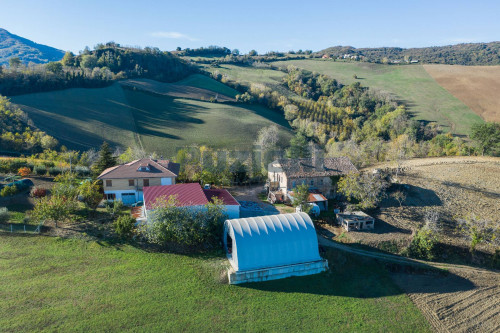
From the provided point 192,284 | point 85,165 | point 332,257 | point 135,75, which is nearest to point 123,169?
point 85,165

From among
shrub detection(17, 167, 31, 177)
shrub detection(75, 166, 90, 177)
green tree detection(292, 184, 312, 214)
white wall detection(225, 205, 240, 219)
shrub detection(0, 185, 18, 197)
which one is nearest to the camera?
white wall detection(225, 205, 240, 219)

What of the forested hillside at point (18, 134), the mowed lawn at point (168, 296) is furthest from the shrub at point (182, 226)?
the forested hillside at point (18, 134)

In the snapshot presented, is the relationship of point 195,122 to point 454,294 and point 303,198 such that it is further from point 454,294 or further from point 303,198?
point 454,294

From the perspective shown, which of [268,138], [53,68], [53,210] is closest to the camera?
[53,210]

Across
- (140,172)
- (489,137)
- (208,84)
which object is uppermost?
(208,84)

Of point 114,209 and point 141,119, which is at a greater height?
point 141,119

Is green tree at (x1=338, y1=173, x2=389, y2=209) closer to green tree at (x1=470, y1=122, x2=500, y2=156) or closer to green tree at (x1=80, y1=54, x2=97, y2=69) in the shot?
green tree at (x1=470, y1=122, x2=500, y2=156)

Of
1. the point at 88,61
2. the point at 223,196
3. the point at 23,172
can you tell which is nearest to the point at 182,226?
the point at 223,196

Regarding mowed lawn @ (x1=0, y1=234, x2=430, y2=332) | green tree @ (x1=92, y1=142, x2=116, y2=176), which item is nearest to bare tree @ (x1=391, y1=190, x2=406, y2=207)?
mowed lawn @ (x1=0, y1=234, x2=430, y2=332)

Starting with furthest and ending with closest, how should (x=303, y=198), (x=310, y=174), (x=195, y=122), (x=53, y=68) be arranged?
(x=53, y=68), (x=195, y=122), (x=310, y=174), (x=303, y=198)
